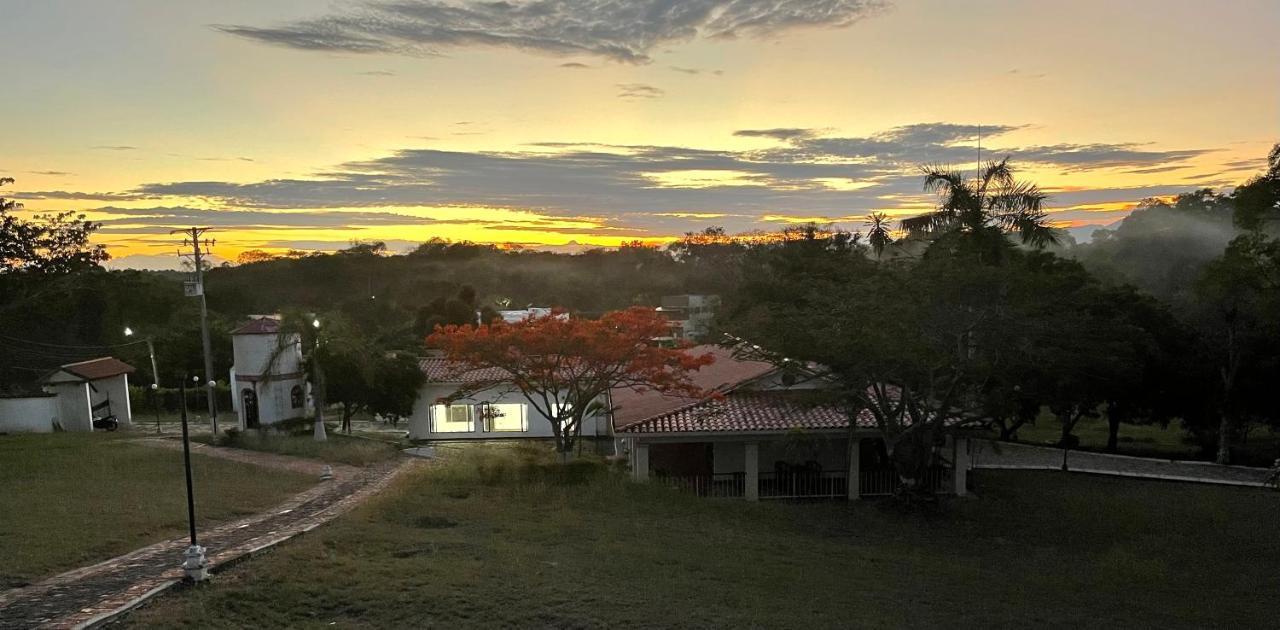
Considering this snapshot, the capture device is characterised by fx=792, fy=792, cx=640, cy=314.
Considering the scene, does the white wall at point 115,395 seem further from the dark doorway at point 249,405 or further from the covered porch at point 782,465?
the covered porch at point 782,465

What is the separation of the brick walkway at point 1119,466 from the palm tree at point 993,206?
→ 6501 millimetres

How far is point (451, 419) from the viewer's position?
1202 inches

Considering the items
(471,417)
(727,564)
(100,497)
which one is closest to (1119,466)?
(727,564)

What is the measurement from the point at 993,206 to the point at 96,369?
3357 centimetres

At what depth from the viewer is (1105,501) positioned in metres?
19.2

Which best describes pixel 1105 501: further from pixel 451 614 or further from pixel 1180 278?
pixel 1180 278

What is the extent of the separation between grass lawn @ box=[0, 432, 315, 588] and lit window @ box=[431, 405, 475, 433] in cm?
971

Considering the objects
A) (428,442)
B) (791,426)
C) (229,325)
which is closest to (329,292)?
(229,325)

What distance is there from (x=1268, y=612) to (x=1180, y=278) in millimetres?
43230

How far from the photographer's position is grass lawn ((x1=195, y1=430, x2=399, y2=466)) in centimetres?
2272

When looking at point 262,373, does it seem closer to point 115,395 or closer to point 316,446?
point 316,446

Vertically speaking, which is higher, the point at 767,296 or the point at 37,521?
the point at 767,296

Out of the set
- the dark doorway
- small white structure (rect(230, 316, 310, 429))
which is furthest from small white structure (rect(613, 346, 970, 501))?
the dark doorway

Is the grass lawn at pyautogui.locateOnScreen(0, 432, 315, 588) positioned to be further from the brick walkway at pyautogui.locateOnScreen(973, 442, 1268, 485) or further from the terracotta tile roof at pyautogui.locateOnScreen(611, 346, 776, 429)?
the brick walkway at pyautogui.locateOnScreen(973, 442, 1268, 485)
